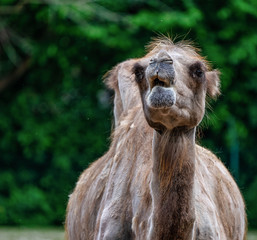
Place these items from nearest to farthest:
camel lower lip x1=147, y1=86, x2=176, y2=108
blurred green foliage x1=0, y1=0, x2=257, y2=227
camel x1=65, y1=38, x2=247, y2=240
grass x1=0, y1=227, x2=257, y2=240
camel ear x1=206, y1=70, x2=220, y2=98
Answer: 1. camel lower lip x1=147, y1=86, x2=176, y2=108
2. camel x1=65, y1=38, x2=247, y2=240
3. camel ear x1=206, y1=70, x2=220, y2=98
4. grass x1=0, y1=227, x2=257, y2=240
5. blurred green foliage x1=0, y1=0, x2=257, y2=227

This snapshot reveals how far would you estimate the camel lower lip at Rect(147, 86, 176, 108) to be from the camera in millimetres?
4250

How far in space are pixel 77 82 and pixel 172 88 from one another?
11.2m

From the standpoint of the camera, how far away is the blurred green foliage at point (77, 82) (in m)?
14.1

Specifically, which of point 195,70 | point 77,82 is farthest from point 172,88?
point 77,82

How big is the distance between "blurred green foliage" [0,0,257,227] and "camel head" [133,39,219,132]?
29.2 ft

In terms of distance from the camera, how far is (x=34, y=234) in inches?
511

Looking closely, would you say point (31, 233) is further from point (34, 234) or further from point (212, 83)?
point (212, 83)

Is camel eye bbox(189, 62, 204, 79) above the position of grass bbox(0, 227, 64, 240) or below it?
above

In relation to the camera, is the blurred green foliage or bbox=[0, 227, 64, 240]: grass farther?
the blurred green foliage

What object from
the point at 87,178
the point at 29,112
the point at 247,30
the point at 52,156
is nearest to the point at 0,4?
the point at 29,112

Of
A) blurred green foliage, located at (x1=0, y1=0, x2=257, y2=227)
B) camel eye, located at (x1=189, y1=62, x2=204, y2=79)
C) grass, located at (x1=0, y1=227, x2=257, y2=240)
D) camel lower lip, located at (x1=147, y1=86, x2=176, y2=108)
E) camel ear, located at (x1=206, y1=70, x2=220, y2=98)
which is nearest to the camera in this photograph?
camel lower lip, located at (x1=147, y1=86, x2=176, y2=108)

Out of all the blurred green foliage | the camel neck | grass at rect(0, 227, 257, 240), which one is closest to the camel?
the camel neck

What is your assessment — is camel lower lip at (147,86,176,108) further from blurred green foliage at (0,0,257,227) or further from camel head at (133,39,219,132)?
blurred green foliage at (0,0,257,227)

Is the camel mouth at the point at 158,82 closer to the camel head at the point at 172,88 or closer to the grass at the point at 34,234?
the camel head at the point at 172,88
